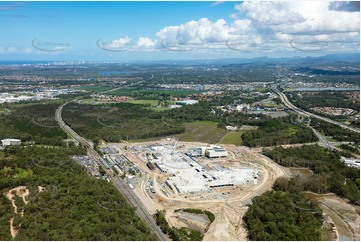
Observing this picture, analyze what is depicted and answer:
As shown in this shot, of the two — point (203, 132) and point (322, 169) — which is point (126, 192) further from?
point (203, 132)

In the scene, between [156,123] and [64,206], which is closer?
[64,206]

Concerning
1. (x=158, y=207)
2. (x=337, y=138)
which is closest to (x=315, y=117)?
(x=337, y=138)

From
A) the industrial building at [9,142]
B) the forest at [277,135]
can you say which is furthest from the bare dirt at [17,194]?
the forest at [277,135]

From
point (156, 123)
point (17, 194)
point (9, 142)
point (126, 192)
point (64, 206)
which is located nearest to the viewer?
point (64, 206)

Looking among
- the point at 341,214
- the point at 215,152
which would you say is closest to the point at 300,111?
the point at 215,152

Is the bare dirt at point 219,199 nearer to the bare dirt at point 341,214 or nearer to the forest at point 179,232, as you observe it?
the forest at point 179,232

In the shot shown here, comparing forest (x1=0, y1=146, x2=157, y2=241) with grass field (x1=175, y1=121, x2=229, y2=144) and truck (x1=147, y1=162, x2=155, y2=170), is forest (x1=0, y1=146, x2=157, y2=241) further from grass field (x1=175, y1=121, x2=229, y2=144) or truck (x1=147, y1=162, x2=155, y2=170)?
grass field (x1=175, y1=121, x2=229, y2=144)

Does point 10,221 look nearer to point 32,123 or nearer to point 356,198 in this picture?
point 356,198

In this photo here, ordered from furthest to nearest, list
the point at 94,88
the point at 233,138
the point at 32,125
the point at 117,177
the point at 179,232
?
1. the point at 94,88
2. the point at 32,125
3. the point at 233,138
4. the point at 117,177
5. the point at 179,232
